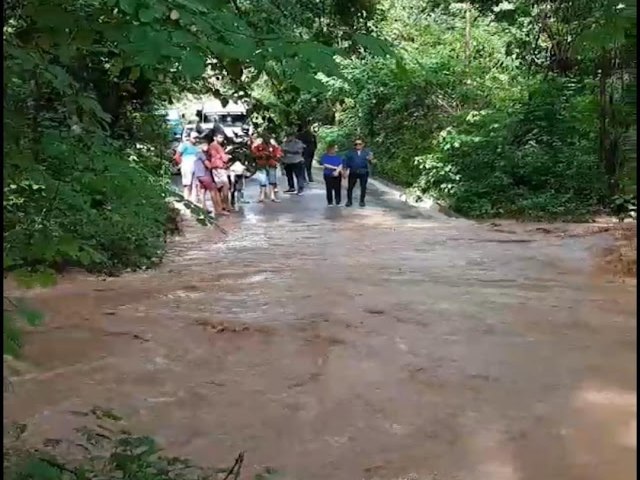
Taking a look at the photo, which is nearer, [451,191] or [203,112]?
[451,191]

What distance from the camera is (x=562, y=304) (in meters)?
9.98

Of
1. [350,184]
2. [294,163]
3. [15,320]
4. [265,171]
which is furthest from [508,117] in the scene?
[15,320]

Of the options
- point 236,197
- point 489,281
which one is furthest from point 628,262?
point 236,197

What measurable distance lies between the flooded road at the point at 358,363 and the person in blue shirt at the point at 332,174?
21.2 ft

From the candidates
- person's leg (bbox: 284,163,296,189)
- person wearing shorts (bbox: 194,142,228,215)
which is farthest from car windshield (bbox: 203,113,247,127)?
person wearing shorts (bbox: 194,142,228,215)

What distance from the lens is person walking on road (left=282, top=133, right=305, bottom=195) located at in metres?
21.0

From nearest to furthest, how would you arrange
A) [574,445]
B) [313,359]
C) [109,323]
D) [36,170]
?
1. [36,170]
2. [574,445]
3. [313,359]
4. [109,323]

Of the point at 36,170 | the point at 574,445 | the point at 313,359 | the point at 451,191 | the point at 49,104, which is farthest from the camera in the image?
the point at 451,191

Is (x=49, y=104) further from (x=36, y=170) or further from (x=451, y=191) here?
(x=451, y=191)

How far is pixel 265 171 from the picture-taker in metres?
17.7

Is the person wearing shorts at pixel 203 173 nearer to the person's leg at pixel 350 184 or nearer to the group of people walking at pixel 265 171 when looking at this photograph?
the group of people walking at pixel 265 171

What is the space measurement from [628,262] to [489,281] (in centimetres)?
210

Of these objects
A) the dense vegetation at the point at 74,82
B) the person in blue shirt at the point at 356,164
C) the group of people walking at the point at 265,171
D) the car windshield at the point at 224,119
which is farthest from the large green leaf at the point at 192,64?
the car windshield at the point at 224,119

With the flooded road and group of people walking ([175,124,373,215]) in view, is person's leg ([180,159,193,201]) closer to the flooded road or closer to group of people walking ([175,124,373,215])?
group of people walking ([175,124,373,215])
